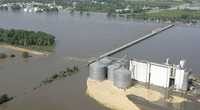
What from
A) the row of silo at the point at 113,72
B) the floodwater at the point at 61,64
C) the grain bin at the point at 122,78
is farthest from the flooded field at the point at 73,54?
the grain bin at the point at 122,78

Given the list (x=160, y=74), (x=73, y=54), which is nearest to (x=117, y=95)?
(x=160, y=74)

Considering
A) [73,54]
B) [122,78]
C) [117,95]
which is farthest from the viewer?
[73,54]

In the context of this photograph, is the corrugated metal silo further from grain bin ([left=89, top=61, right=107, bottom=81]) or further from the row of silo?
grain bin ([left=89, top=61, right=107, bottom=81])

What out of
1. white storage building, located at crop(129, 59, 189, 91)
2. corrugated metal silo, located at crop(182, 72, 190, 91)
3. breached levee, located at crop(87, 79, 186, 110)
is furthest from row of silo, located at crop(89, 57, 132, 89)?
corrugated metal silo, located at crop(182, 72, 190, 91)

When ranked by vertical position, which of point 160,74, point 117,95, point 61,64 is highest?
point 160,74

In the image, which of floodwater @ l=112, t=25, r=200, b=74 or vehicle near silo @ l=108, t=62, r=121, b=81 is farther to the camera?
floodwater @ l=112, t=25, r=200, b=74

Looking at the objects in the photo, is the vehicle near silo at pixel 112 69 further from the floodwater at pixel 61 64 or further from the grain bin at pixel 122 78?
the floodwater at pixel 61 64

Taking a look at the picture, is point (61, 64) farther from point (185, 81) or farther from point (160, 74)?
point (185, 81)
